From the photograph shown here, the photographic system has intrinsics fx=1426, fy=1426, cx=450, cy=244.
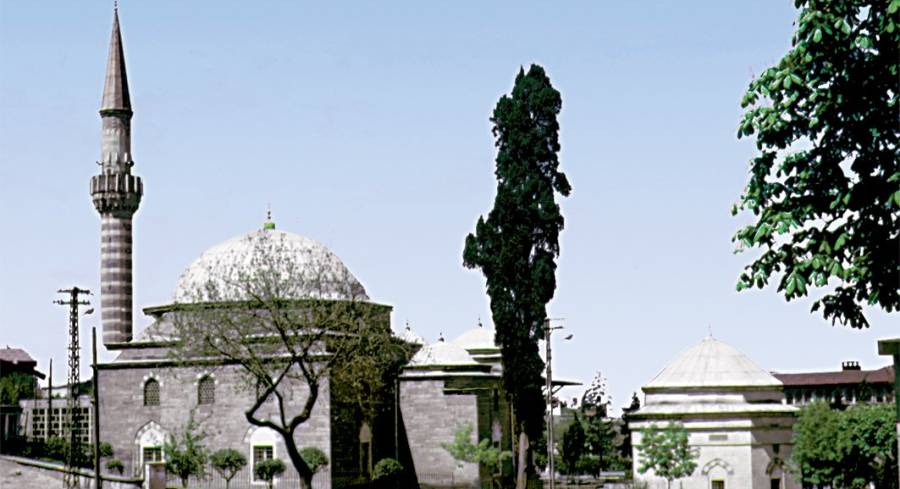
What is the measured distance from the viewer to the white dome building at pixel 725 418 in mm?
55375

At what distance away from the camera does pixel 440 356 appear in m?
50.4

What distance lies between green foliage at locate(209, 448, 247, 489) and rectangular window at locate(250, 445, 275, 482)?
0.33 metres

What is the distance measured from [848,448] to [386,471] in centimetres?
1664

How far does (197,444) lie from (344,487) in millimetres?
5264

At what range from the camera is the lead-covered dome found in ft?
155

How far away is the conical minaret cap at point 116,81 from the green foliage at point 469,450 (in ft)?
62.6

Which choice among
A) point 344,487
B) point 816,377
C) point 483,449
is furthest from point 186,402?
point 816,377

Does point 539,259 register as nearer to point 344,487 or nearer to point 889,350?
point 344,487

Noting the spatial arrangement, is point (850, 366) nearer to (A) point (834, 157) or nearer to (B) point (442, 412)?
(B) point (442, 412)

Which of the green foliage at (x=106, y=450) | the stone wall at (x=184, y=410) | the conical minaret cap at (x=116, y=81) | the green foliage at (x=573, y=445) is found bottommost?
the green foliage at (x=573, y=445)

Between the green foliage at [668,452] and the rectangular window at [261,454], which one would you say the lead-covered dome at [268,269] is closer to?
the rectangular window at [261,454]

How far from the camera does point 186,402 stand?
47.8m

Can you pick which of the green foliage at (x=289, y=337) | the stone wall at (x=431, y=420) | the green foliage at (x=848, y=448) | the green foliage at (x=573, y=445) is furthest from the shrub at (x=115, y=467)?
the green foliage at (x=573, y=445)

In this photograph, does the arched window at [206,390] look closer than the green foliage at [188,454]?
No
